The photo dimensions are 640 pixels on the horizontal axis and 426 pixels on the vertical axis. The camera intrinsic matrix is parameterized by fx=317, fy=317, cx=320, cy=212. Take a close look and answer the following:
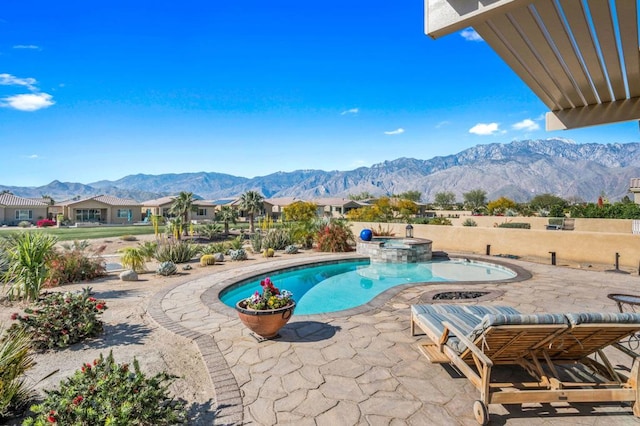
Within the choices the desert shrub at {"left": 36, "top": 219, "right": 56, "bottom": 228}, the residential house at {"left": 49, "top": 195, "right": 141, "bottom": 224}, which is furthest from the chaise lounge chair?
the residential house at {"left": 49, "top": 195, "right": 141, "bottom": 224}

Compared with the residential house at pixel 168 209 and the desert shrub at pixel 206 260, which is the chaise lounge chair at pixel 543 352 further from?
the residential house at pixel 168 209

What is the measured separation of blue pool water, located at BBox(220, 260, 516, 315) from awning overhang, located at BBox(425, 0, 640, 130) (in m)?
5.49

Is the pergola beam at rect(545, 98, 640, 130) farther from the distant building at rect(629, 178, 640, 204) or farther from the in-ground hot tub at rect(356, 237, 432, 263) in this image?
the distant building at rect(629, 178, 640, 204)

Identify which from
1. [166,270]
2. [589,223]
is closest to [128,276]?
[166,270]

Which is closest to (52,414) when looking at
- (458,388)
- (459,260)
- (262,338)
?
(262,338)

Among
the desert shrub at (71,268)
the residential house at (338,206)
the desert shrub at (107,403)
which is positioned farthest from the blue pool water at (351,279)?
the residential house at (338,206)

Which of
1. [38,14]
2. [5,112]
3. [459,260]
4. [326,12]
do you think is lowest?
[459,260]

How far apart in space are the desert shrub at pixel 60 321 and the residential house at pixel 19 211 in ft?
152

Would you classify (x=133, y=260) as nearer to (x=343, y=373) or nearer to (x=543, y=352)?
(x=343, y=373)

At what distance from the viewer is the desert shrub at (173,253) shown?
436 inches

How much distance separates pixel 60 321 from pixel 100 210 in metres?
46.3

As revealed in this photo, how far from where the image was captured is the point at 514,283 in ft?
25.8

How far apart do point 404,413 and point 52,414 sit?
2675 mm

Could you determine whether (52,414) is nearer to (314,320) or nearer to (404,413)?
(404,413)
